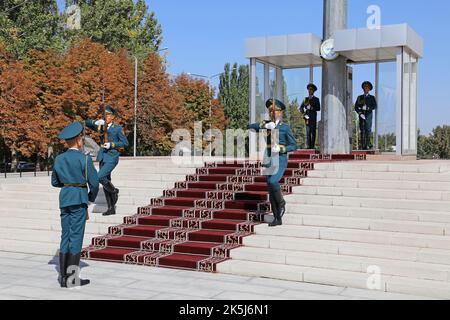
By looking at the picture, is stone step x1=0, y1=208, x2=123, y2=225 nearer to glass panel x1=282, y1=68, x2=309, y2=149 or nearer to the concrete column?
the concrete column

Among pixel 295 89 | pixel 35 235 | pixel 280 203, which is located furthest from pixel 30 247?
pixel 295 89

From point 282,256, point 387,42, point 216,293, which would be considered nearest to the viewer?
point 216,293

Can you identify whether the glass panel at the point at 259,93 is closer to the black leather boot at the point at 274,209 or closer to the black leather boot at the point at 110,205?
the black leather boot at the point at 110,205

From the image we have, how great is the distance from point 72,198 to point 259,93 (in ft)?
32.9

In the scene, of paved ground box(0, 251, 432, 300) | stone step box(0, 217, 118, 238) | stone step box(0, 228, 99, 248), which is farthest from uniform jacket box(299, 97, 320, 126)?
paved ground box(0, 251, 432, 300)

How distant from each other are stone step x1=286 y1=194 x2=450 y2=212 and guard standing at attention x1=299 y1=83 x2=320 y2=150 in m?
6.26

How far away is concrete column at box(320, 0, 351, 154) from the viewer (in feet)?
48.9

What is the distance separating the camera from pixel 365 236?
7652 mm

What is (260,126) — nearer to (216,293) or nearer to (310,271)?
(310,271)

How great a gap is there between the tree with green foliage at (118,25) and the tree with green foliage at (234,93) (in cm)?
798

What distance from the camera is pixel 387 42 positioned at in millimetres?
13484
